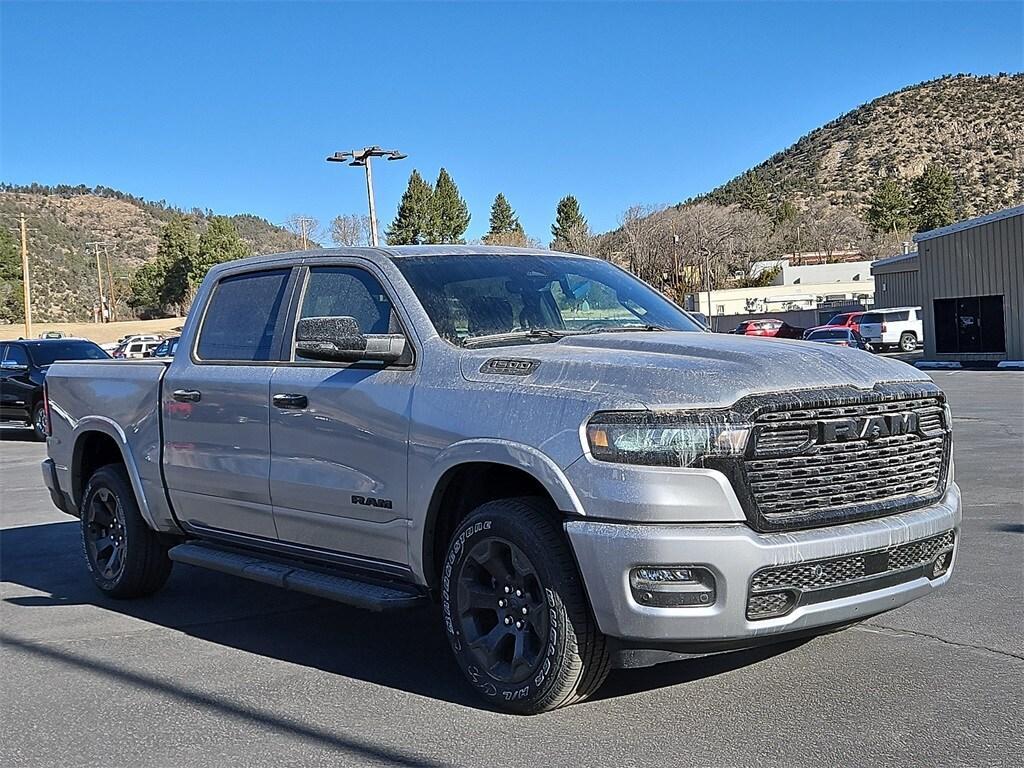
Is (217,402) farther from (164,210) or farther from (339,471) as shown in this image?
(164,210)

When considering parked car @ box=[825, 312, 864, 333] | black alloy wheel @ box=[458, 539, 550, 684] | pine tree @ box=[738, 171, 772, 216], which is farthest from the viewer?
pine tree @ box=[738, 171, 772, 216]

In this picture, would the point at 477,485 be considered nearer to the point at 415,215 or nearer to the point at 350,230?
the point at 350,230

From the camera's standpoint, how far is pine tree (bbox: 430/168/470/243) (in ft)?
281

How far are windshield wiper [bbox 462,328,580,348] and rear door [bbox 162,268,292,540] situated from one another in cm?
126

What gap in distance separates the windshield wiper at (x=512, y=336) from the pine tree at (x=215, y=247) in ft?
272

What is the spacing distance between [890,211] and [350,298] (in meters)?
108

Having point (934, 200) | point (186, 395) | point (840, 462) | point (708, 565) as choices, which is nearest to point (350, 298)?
point (186, 395)

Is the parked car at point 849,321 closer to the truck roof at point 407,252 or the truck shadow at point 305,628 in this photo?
the truck shadow at point 305,628

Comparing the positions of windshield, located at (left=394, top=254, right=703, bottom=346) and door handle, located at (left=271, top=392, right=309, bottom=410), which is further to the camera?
door handle, located at (left=271, top=392, right=309, bottom=410)

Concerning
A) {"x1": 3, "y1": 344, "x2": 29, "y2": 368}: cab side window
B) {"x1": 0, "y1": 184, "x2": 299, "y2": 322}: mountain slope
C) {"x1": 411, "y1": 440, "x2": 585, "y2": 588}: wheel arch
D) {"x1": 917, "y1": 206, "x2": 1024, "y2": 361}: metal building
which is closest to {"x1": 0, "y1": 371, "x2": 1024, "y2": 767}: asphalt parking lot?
{"x1": 411, "y1": 440, "x2": 585, "y2": 588}: wheel arch

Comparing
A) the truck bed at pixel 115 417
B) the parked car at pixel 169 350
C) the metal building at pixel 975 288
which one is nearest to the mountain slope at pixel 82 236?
the metal building at pixel 975 288

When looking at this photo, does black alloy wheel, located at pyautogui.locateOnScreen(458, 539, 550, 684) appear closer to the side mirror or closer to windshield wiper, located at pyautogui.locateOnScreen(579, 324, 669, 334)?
the side mirror

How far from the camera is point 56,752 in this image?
179 inches

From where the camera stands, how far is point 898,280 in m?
49.2
